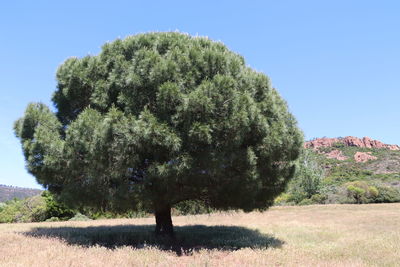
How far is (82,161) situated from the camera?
12609 mm

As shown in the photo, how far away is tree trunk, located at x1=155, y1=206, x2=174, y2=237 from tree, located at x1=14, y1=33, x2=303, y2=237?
0.28ft

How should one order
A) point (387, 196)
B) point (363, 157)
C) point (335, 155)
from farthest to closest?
point (335, 155), point (363, 157), point (387, 196)

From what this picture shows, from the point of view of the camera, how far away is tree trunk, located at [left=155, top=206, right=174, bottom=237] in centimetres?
1427

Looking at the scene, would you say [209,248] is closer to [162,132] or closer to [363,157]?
[162,132]

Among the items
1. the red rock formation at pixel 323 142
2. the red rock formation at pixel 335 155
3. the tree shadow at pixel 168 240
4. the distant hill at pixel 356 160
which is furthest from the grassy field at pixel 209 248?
the red rock formation at pixel 323 142

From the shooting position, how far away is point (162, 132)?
1078cm

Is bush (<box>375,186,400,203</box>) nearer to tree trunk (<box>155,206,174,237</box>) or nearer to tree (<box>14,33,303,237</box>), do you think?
tree (<box>14,33,303,237</box>)

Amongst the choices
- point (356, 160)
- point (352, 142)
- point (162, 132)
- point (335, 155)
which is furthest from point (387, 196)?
point (352, 142)

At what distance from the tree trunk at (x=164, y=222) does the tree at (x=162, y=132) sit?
8 centimetres

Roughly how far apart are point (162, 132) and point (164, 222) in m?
5.22

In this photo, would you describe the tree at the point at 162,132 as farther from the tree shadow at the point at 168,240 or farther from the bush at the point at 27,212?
the bush at the point at 27,212

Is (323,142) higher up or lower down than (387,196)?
higher up

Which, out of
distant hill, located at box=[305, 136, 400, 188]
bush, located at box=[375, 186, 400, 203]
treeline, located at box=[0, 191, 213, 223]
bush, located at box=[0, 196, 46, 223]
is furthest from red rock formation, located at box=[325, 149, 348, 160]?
bush, located at box=[0, 196, 46, 223]

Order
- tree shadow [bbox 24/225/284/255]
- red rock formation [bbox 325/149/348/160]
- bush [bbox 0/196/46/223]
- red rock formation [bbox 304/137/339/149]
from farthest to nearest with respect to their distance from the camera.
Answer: red rock formation [bbox 304/137/339/149]
red rock formation [bbox 325/149/348/160]
bush [bbox 0/196/46/223]
tree shadow [bbox 24/225/284/255]
